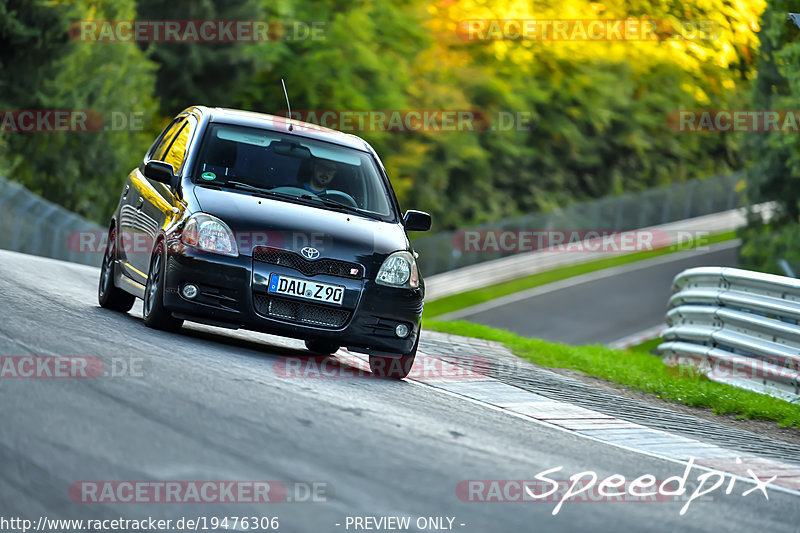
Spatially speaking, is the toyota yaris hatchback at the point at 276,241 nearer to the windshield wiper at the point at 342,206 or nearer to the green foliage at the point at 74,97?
the windshield wiper at the point at 342,206

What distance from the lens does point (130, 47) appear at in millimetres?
35625

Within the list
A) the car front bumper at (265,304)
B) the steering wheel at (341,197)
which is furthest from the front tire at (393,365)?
the steering wheel at (341,197)

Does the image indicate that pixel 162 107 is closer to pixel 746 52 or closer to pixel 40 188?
pixel 40 188

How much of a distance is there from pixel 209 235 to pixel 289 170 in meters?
1.34

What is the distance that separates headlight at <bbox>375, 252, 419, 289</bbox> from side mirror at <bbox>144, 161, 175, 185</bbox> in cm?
192

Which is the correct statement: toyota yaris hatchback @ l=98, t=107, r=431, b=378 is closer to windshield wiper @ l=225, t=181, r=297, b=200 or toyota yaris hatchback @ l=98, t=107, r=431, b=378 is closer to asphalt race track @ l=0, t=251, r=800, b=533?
windshield wiper @ l=225, t=181, r=297, b=200

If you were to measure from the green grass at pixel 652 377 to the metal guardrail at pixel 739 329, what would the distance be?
0.72ft

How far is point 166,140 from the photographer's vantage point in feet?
38.7

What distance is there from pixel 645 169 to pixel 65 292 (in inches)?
2080

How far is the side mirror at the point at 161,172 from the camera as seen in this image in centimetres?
1021
